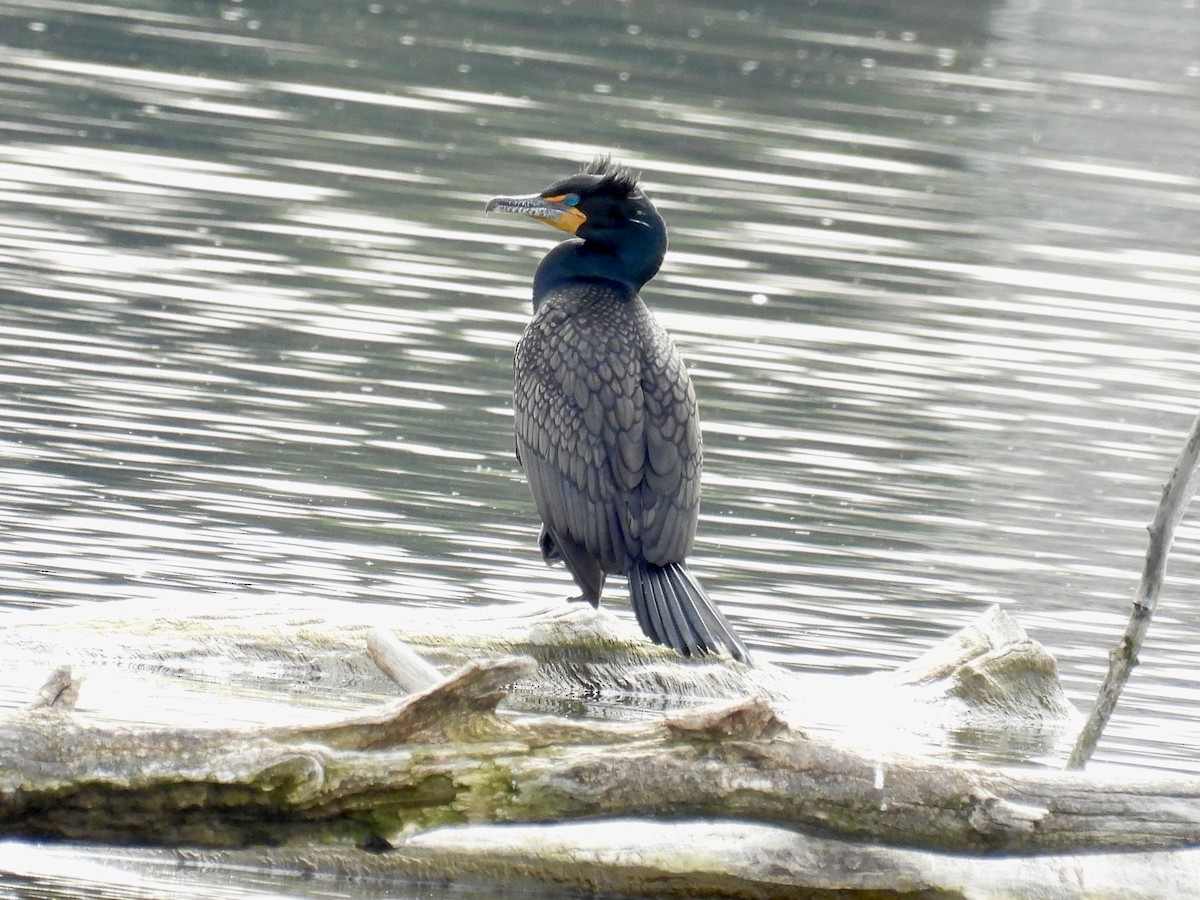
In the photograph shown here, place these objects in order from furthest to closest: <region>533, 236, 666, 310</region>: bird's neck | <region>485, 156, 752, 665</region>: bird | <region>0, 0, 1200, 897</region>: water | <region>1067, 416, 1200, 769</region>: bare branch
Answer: <region>0, 0, 1200, 897</region>: water
<region>533, 236, 666, 310</region>: bird's neck
<region>485, 156, 752, 665</region>: bird
<region>1067, 416, 1200, 769</region>: bare branch

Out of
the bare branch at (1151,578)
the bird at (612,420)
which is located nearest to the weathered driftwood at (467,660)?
the bird at (612,420)

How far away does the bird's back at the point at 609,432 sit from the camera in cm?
661

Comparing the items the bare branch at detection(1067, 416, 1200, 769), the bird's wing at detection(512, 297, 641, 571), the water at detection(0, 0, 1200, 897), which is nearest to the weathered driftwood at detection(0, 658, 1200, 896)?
the bare branch at detection(1067, 416, 1200, 769)

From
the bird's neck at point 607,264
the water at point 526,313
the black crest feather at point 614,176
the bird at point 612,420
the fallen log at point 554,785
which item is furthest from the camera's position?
the water at point 526,313

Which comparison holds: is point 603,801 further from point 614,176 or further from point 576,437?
point 614,176

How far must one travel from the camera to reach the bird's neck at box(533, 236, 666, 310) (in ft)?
23.4

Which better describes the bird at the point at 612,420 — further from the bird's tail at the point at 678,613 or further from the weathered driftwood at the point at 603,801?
the weathered driftwood at the point at 603,801

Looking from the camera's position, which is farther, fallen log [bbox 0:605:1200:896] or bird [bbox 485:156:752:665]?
bird [bbox 485:156:752:665]

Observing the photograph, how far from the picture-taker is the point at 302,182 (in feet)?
53.8

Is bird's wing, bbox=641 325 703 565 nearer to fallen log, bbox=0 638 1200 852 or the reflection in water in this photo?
the reflection in water

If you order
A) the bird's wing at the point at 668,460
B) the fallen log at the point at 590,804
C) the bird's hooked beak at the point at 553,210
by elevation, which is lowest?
the fallen log at the point at 590,804

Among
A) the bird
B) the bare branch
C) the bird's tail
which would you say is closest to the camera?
the bare branch

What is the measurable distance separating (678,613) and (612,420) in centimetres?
70

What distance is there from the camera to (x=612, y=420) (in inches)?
265
